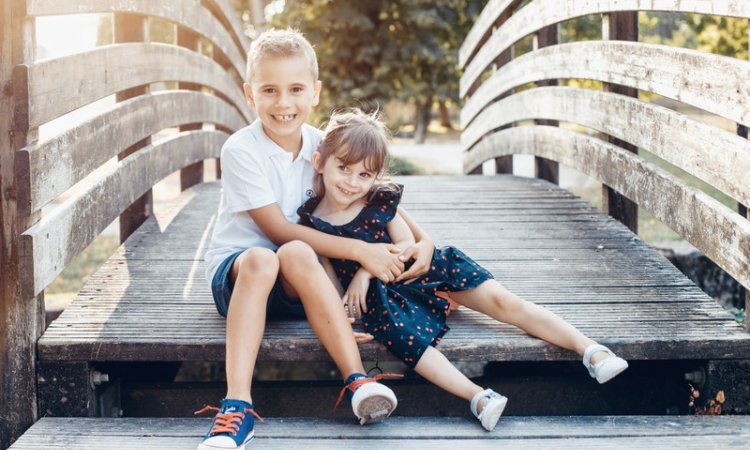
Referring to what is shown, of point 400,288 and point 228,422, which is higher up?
point 400,288

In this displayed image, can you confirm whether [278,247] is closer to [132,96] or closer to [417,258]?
[417,258]

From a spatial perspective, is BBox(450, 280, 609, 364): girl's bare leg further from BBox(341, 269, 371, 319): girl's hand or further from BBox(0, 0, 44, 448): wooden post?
BBox(0, 0, 44, 448): wooden post

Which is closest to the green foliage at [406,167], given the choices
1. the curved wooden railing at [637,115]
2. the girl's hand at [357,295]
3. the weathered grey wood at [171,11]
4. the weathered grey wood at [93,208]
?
the weathered grey wood at [171,11]

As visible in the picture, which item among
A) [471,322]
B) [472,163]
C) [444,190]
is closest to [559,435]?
[471,322]

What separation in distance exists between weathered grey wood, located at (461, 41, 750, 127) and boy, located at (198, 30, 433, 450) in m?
0.95

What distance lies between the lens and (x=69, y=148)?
286 cm

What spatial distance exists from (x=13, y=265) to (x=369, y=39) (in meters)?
13.0

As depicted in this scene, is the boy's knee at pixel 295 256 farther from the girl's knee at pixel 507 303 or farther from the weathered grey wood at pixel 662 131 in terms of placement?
the weathered grey wood at pixel 662 131

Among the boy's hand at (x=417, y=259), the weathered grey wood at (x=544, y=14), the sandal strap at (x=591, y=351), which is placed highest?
the weathered grey wood at (x=544, y=14)

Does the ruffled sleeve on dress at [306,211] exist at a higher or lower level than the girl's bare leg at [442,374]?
higher

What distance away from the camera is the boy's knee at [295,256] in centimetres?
254

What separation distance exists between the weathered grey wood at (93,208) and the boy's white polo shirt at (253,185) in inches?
16.9

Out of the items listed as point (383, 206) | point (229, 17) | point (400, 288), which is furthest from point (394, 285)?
point (229, 17)

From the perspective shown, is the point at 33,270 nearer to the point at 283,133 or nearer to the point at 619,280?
the point at 283,133
